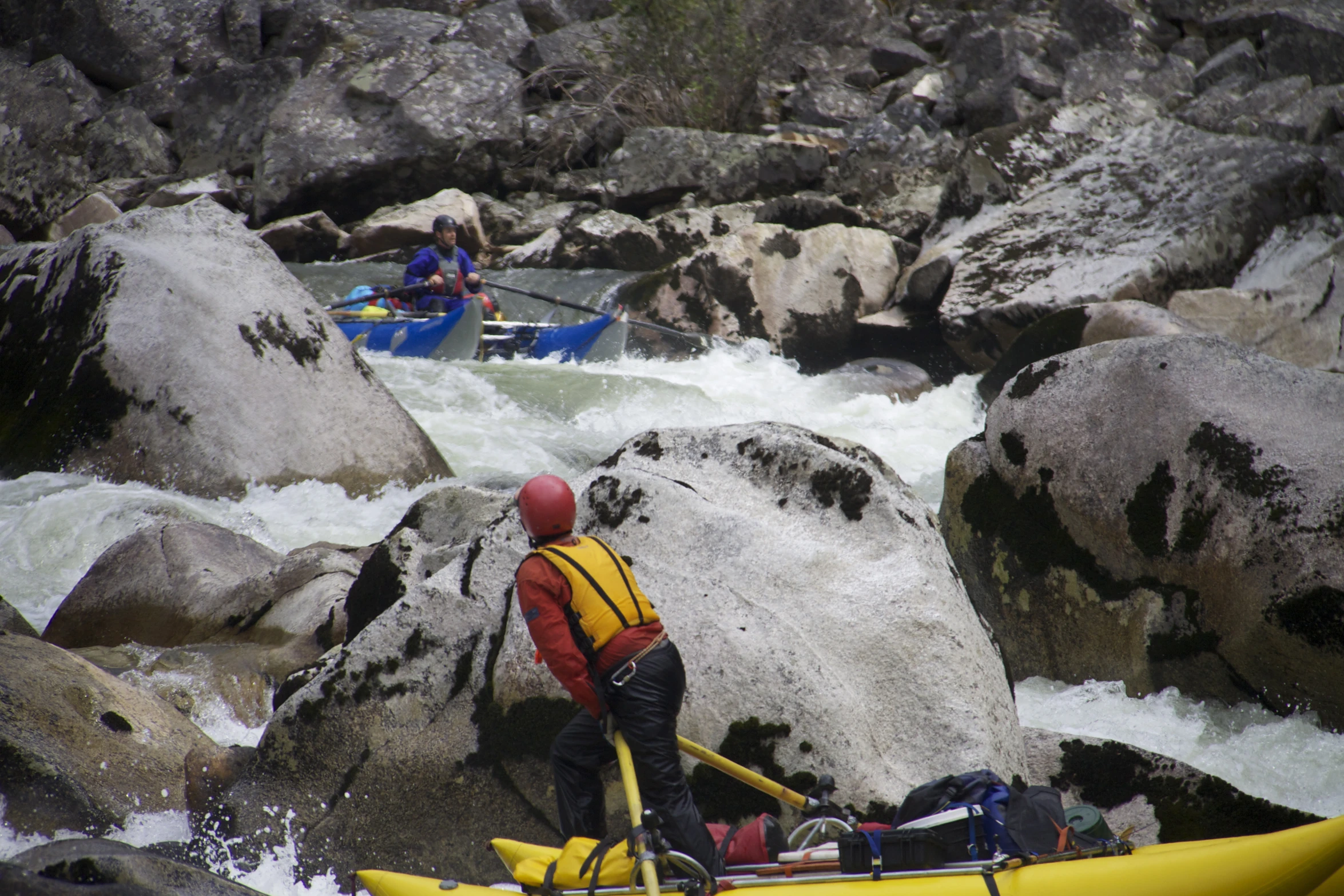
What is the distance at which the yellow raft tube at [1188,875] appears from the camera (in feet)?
6.47

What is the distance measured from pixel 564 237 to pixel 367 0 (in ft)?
39.1

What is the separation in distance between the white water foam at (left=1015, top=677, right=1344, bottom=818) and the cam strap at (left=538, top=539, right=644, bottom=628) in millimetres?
1734

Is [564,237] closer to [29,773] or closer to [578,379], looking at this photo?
[578,379]

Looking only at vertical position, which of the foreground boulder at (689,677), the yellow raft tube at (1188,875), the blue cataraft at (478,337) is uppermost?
the yellow raft tube at (1188,875)

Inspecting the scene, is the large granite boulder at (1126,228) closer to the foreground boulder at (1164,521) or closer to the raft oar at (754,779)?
the foreground boulder at (1164,521)

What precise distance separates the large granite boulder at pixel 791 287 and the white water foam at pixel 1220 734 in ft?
21.7

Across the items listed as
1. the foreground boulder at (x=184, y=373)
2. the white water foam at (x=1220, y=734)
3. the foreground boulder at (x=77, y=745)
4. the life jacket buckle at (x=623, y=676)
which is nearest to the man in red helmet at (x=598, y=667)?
the life jacket buckle at (x=623, y=676)

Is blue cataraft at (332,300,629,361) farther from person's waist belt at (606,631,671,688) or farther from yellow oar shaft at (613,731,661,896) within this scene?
yellow oar shaft at (613,731,661,896)

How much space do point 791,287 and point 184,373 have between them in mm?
6257

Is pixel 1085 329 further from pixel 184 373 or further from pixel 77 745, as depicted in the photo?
pixel 77 745

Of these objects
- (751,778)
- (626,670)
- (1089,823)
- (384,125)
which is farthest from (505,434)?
(384,125)

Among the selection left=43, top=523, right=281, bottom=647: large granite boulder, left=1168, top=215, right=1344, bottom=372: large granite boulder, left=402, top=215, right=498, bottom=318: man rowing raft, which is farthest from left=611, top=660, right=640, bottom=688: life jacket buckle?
left=402, top=215, right=498, bottom=318: man rowing raft

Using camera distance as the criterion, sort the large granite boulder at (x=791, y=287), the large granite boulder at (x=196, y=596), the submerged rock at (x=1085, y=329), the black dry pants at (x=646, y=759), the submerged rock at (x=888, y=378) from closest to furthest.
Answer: the black dry pants at (x=646, y=759), the large granite boulder at (x=196, y=596), the submerged rock at (x=1085, y=329), the submerged rock at (x=888, y=378), the large granite boulder at (x=791, y=287)

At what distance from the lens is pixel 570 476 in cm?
690
